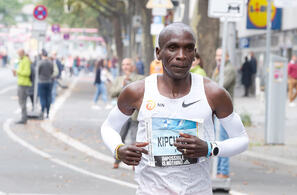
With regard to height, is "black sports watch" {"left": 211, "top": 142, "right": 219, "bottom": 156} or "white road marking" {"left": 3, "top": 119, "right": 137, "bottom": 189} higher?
"black sports watch" {"left": 211, "top": 142, "right": 219, "bottom": 156}

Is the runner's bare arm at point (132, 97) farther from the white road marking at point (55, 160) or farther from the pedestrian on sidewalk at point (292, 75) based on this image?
the pedestrian on sidewalk at point (292, 75)

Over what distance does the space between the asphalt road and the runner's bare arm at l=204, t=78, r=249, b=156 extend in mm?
6006

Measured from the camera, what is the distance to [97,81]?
29312mm

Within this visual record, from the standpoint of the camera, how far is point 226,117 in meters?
4.57

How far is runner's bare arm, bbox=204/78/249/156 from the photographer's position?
14.7 feet

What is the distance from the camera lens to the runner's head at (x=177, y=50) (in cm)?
432

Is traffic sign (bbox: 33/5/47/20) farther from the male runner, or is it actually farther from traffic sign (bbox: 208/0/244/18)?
the male runner

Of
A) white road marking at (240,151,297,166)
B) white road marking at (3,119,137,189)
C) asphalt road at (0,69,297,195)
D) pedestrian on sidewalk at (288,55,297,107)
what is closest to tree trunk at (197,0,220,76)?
asphalt road at (0,69,297,195)

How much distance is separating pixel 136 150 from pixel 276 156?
11052 mm

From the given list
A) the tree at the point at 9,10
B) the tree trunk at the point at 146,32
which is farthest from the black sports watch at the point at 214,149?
the tree at the point at 9,10

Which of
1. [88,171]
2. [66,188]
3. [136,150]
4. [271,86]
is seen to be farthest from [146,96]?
[271,86]

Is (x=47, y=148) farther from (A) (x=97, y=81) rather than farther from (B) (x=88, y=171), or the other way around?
(A) (x=97, y=81)

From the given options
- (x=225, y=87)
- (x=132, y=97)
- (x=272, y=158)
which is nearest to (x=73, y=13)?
(x=272, y=158)

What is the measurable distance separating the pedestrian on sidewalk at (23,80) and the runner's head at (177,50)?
16733 mm
